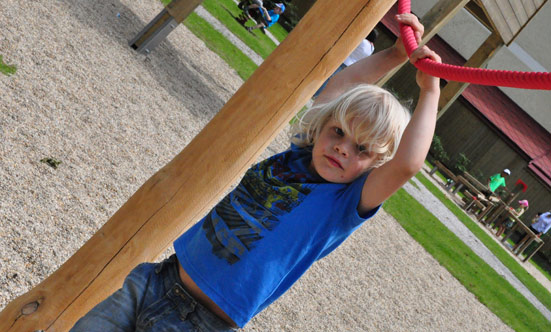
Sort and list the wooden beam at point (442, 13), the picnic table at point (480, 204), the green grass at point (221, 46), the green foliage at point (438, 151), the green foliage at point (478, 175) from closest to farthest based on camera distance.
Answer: the wooden beam at point (442, 13) → the green grass at point (221, 46) → the picnic table at point (480, 204) → the green foliage at point (438, 151) → the green foliage at point (478, 175)

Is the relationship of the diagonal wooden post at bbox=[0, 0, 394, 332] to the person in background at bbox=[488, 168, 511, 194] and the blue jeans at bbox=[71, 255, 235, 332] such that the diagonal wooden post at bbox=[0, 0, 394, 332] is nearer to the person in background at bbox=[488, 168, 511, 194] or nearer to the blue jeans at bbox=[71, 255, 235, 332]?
the blue jeans at bbox=[71, 255, 235, 332]

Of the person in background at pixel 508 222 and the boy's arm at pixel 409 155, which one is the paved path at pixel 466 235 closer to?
the person in background at pixel 508 222

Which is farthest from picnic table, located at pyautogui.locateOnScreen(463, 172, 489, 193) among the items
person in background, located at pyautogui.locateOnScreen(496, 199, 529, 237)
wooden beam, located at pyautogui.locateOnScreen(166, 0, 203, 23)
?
wooden beam, located at pyautogui.locateOnScreen(166, 0, 203, 23)

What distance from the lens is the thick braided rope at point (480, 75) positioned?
1559 millimetres

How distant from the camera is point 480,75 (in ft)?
5.63

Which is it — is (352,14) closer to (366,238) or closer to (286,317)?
(286,317)

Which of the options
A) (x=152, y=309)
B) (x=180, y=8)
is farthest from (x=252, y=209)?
(x=180, y=8)

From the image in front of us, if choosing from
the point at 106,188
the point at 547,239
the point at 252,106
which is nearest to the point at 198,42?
the point at 106,188

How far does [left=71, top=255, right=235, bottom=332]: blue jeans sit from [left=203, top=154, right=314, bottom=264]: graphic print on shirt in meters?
0.18

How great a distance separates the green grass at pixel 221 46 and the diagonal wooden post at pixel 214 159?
26.5 feet

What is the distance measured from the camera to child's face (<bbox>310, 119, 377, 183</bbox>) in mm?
1944

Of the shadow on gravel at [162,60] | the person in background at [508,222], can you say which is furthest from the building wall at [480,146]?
the shadow on gravel at [162,60]

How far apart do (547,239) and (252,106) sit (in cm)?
1896

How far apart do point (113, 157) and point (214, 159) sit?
132 inches
